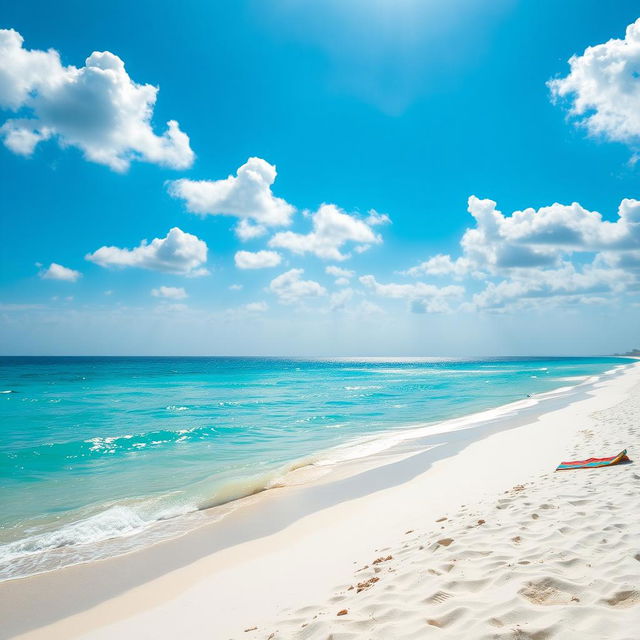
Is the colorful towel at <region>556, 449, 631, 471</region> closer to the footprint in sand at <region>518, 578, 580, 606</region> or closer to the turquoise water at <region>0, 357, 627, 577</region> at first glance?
the footprint in sand at <region>518, 578, 580, 606</region>

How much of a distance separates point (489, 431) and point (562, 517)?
36.0 ft

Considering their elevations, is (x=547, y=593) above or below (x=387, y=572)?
above

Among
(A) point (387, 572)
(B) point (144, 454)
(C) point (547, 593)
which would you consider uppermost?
(C) point (547, 593)

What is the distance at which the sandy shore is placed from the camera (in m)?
3.35

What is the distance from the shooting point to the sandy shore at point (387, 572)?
11.0 ft

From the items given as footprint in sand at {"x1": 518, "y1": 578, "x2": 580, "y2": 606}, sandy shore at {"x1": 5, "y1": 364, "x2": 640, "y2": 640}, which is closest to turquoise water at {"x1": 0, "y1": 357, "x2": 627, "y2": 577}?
sandy shore at {"x1": 5, "y1": 364, "x2": 640, "y2": 640}

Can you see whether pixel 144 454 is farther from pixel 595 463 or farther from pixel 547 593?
pixel 547 593

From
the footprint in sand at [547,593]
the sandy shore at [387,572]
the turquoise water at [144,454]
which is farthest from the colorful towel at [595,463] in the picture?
the turquoise water at [144,454]

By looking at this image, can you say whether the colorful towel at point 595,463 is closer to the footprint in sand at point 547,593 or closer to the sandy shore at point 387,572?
the sandy shore at point 387,572

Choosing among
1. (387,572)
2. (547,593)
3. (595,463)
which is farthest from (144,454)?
(547,593)

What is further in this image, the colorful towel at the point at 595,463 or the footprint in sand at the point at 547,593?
the colorful towel at the point at 595,463

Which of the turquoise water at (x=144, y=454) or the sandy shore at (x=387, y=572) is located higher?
the sandy shore at (x=387, y=572)

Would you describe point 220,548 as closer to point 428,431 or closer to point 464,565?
point 464,565

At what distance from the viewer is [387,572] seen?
453 cm
